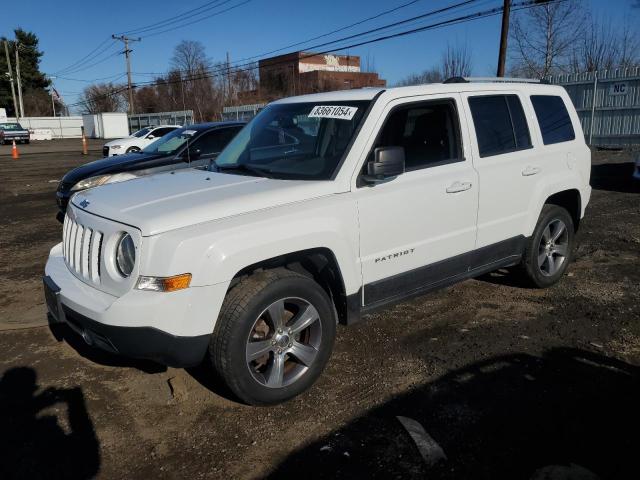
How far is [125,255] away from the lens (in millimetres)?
3055

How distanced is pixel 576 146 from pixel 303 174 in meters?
3.11

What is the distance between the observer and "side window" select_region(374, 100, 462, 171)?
395cm

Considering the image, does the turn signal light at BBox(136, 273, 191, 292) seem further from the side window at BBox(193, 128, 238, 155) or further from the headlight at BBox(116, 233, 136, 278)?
the side window at BBox(193, 128, 238, 155)

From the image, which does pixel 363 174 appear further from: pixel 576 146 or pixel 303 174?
pixel 576 146

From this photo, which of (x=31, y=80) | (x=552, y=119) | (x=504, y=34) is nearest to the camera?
(x=552, y=119)

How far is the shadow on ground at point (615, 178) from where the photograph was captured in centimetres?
1155

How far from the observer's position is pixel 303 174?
12.1 feet

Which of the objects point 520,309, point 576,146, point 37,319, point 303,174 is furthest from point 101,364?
point 576,146

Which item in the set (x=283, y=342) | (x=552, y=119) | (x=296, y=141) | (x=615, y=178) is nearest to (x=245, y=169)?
(x=296, y=141)

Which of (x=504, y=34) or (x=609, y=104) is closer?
(x=609, y=104)

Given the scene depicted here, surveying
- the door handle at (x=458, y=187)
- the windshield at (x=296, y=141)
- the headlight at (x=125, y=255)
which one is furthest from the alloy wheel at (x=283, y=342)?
the door handle at (x=458, y=187)

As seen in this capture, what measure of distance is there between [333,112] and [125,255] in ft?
6.03

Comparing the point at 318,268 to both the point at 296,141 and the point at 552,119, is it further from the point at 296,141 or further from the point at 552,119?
the point at 552,119

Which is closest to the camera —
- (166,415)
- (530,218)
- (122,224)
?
(122,224)
